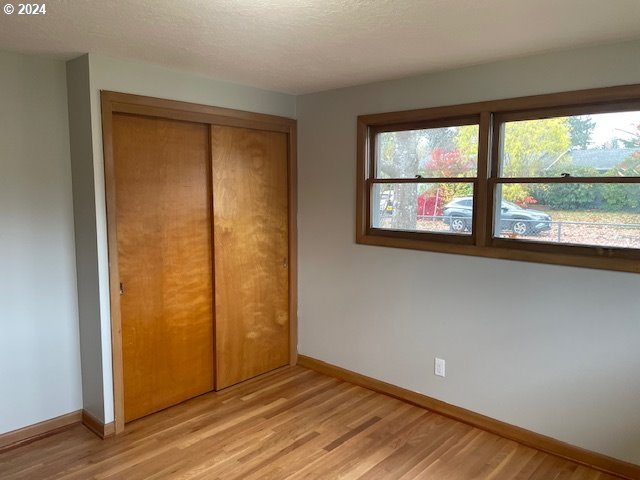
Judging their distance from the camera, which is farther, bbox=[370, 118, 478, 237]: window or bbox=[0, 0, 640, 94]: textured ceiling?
bbox=[370, 118, 478, 237]: window

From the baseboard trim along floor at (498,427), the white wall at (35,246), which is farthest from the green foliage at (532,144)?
the white wall at (35,246)

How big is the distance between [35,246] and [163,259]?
729 millimetres

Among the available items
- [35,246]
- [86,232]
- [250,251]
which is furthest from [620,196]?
[35,246]

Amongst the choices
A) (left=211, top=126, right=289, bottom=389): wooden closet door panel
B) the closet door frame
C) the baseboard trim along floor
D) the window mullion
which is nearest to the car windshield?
the window mullion

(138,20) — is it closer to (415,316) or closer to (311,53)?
(311,53)

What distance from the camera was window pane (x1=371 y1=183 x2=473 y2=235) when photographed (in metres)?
3.04

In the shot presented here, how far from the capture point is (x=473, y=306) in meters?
2.97

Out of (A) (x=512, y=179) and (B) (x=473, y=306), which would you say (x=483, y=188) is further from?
(B) (x=473, y=306)

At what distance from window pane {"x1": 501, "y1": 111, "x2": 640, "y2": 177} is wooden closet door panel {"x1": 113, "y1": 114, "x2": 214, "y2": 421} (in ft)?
6.57

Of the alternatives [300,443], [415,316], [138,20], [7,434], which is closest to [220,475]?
[300,443]

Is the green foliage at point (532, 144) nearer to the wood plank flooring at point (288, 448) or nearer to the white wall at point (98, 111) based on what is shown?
the wood plank flooring at point (288, 448)

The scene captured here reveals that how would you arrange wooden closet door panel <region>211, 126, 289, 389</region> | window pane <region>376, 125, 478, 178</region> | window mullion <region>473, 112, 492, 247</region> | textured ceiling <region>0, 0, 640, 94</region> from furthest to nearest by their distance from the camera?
wooden closet door panel <region>211, 126, 289, 389</region>, window pane <region>376, 125, 478, 178</region>, window mullion <region>473, 112, 492, 247</region>, textured ceiling <region>0, 0, 640, 94</region>

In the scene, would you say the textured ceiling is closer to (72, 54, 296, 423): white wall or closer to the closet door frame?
(72, 54, 296, 423): white wall

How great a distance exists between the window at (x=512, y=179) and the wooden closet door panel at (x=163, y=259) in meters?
1.19
